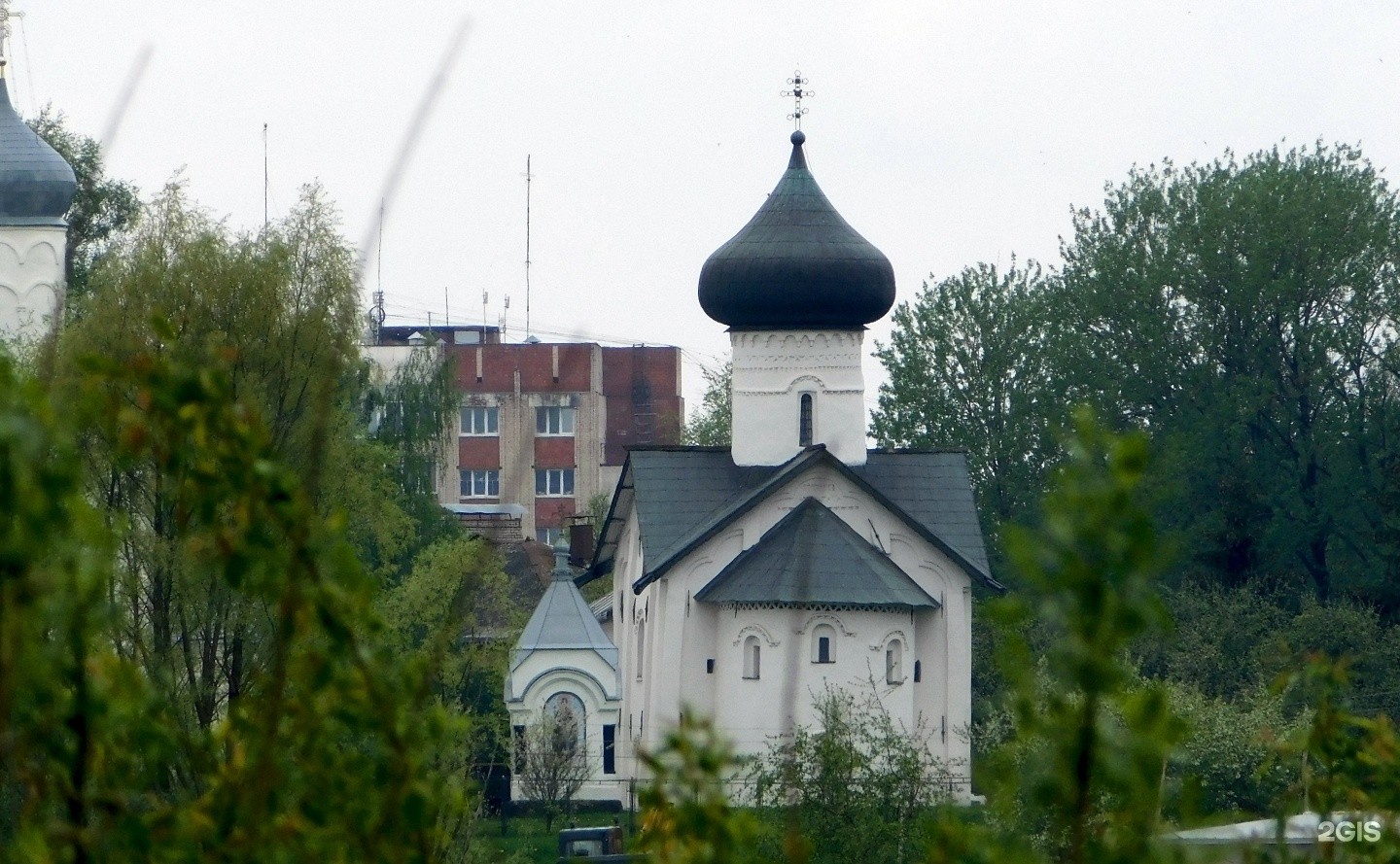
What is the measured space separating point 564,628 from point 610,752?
1.82 m

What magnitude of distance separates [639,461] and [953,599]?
14.4 feet

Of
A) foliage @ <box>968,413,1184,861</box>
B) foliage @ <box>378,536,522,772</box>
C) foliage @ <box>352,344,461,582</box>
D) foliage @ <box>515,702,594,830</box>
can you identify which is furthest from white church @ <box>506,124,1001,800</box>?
foliage @ <box>968,413,1184,861</box>

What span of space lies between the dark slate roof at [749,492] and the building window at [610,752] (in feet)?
10.5

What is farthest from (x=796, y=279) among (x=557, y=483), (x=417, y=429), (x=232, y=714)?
(x=557, y=483)

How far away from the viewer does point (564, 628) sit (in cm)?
3005

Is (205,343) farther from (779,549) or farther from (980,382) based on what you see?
(980,382)

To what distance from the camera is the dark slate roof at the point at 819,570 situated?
84.2 feet

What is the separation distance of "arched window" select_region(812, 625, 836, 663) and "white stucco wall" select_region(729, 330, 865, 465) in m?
3.36

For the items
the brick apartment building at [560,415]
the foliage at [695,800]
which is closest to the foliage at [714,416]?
the brick apartment building at [560,415]

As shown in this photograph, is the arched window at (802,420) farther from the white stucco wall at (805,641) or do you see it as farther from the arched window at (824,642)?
the arched window at (824,642)

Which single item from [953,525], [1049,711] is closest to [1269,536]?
[953,525]

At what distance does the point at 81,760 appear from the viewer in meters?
2.83

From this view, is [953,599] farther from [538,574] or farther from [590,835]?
[538,574]

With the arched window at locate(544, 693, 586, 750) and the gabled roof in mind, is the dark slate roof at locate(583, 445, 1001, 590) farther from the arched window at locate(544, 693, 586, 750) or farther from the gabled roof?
the arched window at locate(544, 693, 586, 750)
